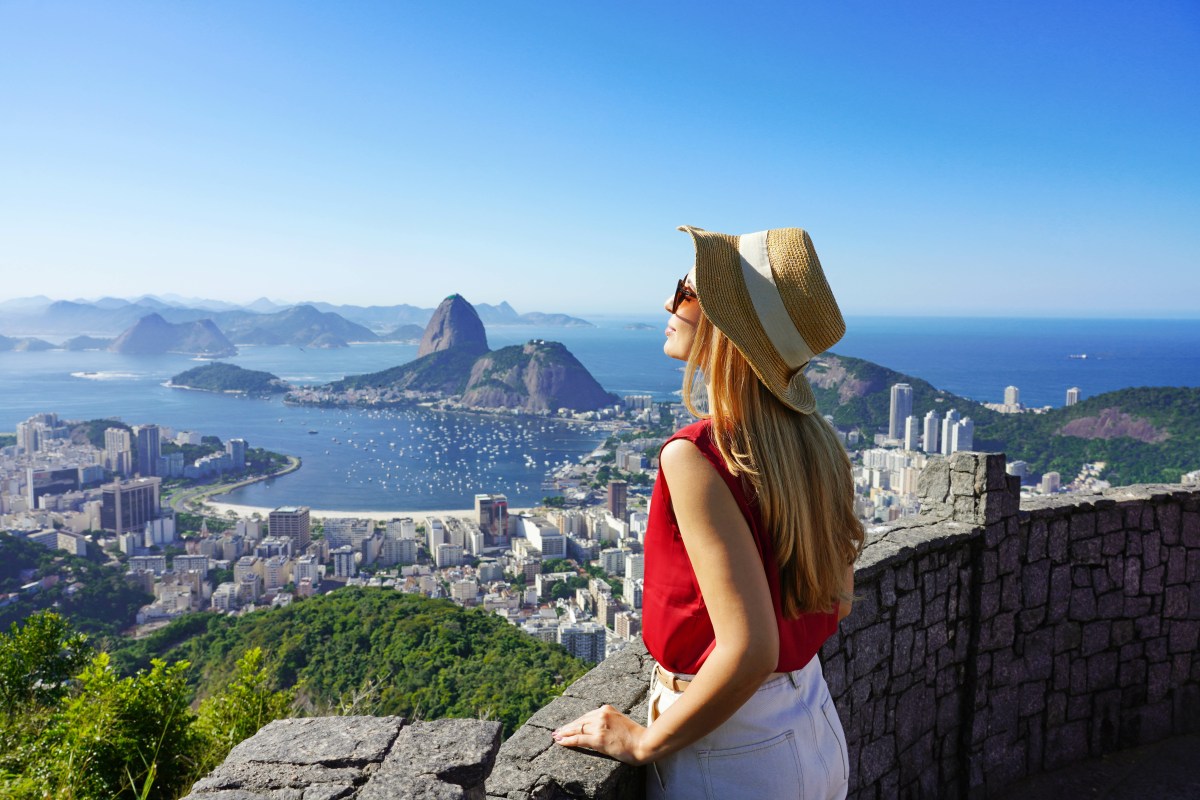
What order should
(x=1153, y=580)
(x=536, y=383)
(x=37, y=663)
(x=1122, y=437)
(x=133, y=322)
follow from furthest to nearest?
(x=133, y=322)
(x=536, y=383)
(x=1122, y=437)
(x=37, y=663)
(x=1153, y=580)

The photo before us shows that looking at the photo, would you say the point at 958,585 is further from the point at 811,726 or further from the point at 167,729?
the point at 167,729

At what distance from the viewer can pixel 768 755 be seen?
1099 mm

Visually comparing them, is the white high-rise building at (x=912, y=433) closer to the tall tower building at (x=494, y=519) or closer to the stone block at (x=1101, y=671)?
the tall tower building at (x=494, y=519)

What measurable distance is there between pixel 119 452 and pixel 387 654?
3491cm

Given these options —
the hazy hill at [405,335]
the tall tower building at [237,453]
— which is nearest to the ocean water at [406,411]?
the tall tower building at [237,453]

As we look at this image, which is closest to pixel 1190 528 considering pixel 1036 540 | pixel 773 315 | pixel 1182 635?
pixel 1182 635

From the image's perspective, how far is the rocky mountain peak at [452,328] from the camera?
85.1 metres

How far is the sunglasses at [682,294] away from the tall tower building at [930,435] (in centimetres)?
2883

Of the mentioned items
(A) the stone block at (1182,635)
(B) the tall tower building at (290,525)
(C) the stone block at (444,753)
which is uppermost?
(C) the stone block at (444,753)

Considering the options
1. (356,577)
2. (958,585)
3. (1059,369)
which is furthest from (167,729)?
(1059,369)

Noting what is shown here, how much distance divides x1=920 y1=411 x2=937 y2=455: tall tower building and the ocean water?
571 cm

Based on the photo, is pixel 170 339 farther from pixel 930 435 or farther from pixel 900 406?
pixel 930 435

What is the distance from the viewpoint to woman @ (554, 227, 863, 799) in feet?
3.31

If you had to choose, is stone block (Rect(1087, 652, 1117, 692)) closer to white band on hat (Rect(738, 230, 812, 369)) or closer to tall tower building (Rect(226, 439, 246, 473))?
white band on hat (Rect(738, 230, 812, 369))
